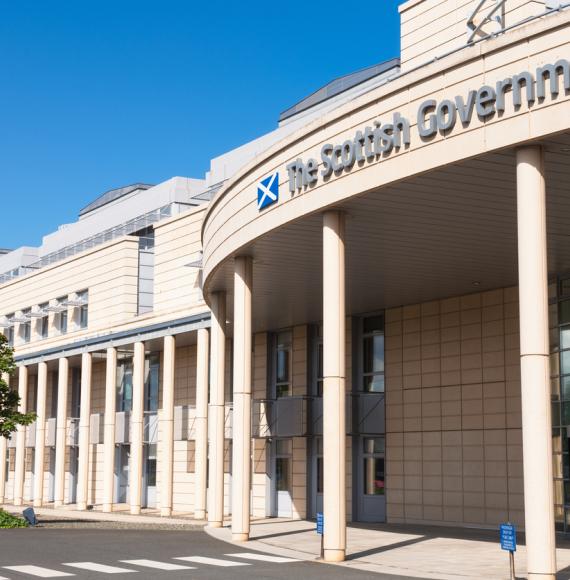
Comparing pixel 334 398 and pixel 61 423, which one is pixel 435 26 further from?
pixel 61 423

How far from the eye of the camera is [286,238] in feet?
71.4

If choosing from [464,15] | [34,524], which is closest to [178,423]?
[34,524]

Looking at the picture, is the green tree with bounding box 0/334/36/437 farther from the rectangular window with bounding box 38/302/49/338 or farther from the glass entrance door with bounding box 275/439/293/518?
the rectangular window with bounding box 38/302/49/338

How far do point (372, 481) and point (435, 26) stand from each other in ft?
46.1

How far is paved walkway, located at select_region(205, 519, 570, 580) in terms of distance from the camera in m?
17.6

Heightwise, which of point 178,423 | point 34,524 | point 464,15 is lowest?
point 34,524

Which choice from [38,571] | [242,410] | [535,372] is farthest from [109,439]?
[535,372]

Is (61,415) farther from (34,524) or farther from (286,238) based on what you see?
(286,238)

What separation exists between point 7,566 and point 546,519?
968cm

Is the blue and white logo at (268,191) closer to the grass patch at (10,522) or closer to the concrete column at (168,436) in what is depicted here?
the grass patch at (10,522)

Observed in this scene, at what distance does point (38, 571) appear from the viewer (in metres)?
17.5

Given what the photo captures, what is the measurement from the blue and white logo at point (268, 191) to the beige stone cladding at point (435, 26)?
6.00 meters

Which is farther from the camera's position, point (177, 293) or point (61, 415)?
point (61, 415)

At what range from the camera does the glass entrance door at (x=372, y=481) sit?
3102 cm
